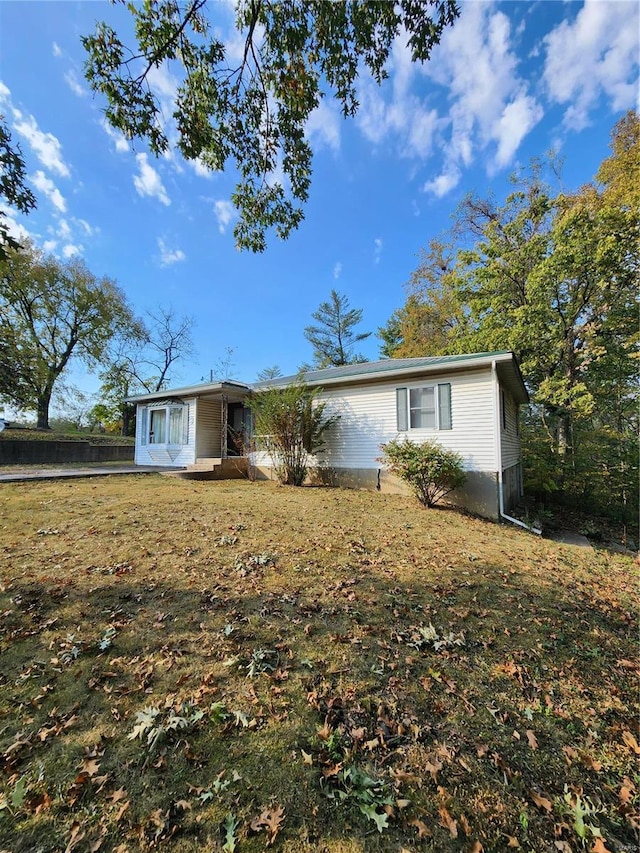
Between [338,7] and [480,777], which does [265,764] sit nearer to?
[480,777]

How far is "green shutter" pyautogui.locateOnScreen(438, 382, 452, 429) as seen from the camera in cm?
870

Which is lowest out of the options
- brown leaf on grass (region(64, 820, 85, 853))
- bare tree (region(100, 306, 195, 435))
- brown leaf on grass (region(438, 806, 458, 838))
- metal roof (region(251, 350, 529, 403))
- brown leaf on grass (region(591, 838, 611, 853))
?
brown leaf on grass (region(591, 838, 611, 853))

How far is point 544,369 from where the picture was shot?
13609mm

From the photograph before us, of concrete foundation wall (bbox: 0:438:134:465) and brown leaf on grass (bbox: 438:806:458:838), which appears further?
concrete foundation wall (bbox: 0:438:134:465)

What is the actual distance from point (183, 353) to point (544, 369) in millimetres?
25318

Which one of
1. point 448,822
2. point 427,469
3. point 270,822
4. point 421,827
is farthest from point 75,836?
point 427,469

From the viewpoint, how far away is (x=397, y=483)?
9281 millimetres

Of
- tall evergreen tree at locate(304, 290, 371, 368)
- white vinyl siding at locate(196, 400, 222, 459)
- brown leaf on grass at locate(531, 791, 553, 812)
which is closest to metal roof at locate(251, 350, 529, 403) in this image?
white vinyl siding at locate(196, 400, 222, 459)

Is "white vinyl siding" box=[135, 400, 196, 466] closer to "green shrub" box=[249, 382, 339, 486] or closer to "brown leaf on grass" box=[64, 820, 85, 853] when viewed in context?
"green shrub" box=[249, 382, 339, 486]

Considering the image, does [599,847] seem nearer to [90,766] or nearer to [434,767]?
[434,767]

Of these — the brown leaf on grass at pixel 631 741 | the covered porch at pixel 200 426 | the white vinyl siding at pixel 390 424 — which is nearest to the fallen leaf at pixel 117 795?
the brown leaf on grass at pixel 631 741

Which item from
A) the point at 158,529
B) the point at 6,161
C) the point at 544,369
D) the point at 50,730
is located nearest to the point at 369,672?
the point at 50,730

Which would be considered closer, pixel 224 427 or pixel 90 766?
pixel 90 766

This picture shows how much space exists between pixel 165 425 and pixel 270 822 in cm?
1399
